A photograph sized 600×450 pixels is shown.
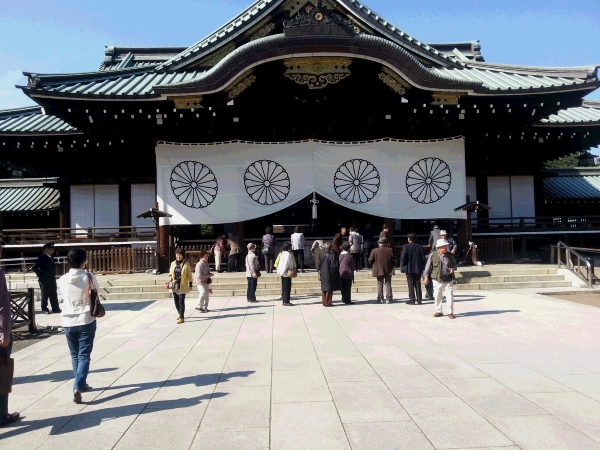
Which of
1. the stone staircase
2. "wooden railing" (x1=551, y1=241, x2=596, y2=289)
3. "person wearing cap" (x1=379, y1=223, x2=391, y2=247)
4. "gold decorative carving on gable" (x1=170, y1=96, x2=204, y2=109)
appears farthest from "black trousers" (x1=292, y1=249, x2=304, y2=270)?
"wooden railing" (x1=551, y1=241, x2=596, y2=289)

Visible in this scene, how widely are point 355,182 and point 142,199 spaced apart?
300 inches

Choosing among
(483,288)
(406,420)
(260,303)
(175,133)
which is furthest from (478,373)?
(175,133)

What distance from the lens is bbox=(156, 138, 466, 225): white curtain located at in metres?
14.8

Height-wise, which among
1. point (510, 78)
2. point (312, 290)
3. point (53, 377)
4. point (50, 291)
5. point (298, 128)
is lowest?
point (53, 377)

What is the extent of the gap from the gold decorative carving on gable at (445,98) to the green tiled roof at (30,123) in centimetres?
1134

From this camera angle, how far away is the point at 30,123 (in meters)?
16.4

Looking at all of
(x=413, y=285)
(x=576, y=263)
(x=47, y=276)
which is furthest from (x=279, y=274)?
(x=576, y=263)

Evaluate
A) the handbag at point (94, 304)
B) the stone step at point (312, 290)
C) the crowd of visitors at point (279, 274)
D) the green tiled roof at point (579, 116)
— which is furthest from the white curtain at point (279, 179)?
the handbag at point (94, 304)

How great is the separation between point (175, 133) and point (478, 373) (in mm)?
12020

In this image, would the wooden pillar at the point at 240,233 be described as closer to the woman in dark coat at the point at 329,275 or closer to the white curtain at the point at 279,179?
the white curtain at the point at 279,179

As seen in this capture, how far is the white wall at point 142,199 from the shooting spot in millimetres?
16969

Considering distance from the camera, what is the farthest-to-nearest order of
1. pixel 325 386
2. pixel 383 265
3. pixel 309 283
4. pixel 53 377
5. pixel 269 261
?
pixel 269 261 < pixel 309 283 < pixel 383 265 < pixel 53 377 < pixel 325 386

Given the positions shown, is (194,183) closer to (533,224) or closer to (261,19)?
(261,19)

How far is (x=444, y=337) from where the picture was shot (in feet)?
24.5
